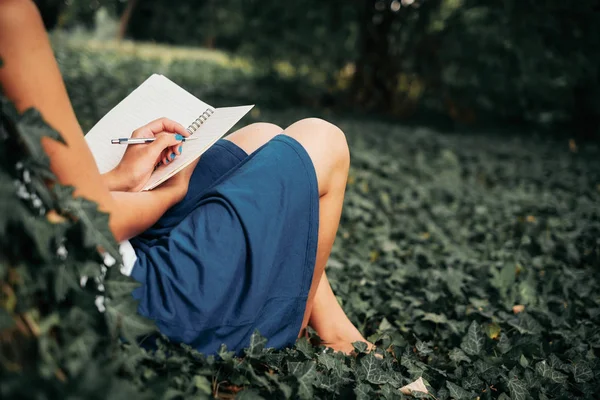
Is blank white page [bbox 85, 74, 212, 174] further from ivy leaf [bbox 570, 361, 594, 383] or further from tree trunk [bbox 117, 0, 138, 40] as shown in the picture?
tree trunk [bbox 117, 0, 138, 40]

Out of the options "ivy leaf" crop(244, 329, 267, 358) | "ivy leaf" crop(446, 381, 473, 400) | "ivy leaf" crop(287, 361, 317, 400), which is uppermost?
"ivy leaf" crop(244, 329, 267, 358)

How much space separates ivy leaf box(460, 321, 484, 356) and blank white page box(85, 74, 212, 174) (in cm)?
126

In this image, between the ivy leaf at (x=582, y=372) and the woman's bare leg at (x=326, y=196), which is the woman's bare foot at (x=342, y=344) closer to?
the woman's bare leg at (x=326, y=196)

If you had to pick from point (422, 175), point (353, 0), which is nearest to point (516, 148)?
point (422, 175)

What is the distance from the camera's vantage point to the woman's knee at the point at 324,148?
1.85 meters

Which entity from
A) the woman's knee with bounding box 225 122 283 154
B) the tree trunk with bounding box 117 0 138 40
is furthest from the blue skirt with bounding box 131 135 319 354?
the tree trunk with bounding box 117 0 138 40

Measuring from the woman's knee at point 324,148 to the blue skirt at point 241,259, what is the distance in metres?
0.05

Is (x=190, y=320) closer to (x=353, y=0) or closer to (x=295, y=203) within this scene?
(x=295, y=203)

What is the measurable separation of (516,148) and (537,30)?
1.56m

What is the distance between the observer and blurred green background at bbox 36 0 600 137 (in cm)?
743

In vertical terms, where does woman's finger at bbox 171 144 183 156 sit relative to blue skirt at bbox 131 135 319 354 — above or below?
above

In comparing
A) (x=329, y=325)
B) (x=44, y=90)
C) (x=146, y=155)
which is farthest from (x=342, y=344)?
(x=44, y=90)

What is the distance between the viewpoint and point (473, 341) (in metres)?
2.19

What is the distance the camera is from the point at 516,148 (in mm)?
7004
